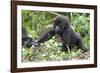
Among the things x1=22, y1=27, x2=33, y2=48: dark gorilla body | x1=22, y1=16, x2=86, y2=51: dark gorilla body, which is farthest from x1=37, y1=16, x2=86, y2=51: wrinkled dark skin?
x1=22, y1=27, x2=33, y2=48: dark gorilla body

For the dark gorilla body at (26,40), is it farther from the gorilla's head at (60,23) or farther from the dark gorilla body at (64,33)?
the gorilla's head at (60,23)

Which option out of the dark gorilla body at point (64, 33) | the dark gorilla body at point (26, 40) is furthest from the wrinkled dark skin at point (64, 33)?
the dark gorilla body at point (26, 40)

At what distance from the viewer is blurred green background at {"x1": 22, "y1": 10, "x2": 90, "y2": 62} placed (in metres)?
2.00

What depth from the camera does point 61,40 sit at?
2.12m

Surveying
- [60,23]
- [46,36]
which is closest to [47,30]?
[46,36]

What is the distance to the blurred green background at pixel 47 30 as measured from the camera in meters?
2.00

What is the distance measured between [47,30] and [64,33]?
0.62ft

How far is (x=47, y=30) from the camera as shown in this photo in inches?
81.2

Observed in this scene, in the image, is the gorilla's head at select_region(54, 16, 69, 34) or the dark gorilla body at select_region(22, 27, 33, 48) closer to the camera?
the dark gorilla body at select_region(22, 27, 33, 48)

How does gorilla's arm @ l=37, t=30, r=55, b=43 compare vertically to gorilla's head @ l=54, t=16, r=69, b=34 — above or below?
below

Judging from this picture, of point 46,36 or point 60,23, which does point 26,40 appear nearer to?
point 46,36

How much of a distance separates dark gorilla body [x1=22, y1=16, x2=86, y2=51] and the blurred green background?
0.04 metres

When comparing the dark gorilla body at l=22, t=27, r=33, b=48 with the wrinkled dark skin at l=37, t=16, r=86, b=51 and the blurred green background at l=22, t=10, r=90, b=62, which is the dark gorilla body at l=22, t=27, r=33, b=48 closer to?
the blurred green background at l=22, t=10, r=90, b=62

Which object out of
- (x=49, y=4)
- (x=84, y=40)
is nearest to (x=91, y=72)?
(x=84, y=40)
